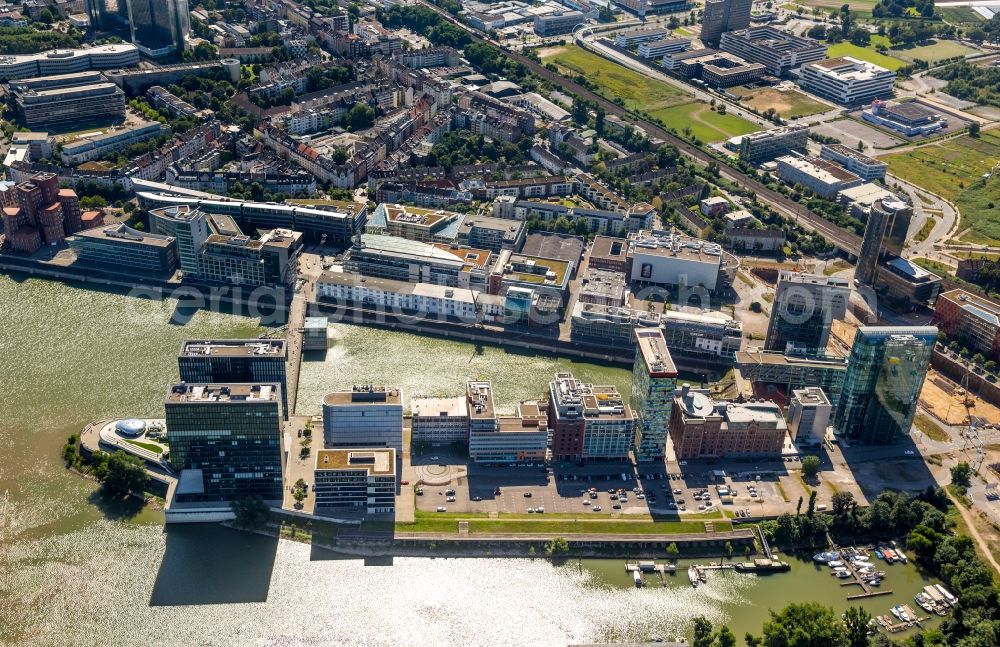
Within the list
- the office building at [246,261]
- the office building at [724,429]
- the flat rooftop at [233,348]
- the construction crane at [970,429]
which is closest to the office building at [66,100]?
the office building at [246,261]

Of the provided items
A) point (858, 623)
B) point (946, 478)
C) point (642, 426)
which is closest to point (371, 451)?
point (642, 426)

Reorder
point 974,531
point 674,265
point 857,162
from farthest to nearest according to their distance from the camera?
point 857,162, point 674,265, point 974,531

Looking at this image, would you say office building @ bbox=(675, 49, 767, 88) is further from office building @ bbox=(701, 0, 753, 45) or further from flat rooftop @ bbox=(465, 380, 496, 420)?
flat rooftop @ bbox=(465, 380, 496, 420)

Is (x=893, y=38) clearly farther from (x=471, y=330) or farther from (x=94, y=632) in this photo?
(x=94, y=632)

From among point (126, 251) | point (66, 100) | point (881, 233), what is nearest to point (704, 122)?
point (881, 233)

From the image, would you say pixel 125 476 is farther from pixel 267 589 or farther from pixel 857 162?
pixel 857 162
